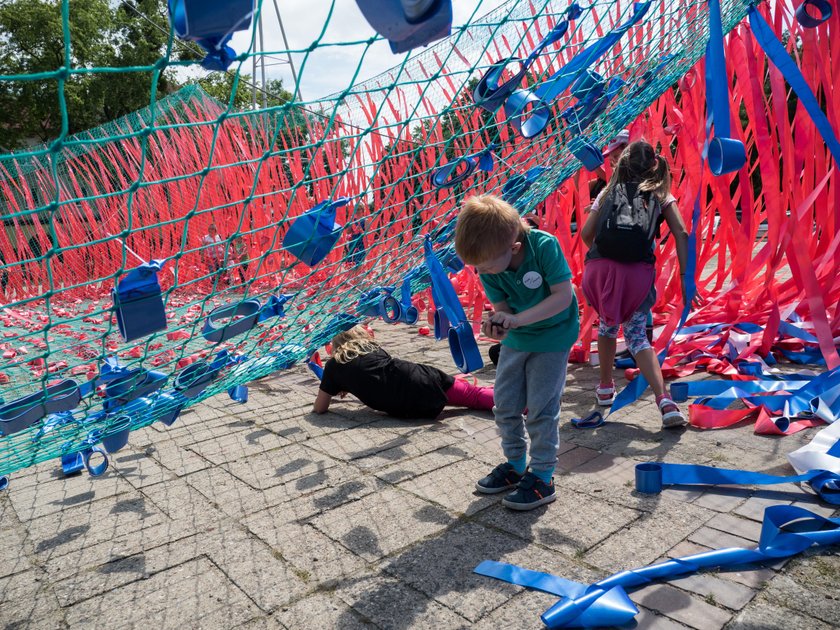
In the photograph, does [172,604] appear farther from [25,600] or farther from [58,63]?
[58,63]

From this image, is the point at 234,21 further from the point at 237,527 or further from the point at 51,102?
the point at 51,102

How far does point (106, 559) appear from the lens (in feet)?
7.72

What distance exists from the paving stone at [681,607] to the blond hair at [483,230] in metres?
1.10

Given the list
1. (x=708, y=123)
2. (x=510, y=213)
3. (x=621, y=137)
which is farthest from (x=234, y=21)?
(x=621, y=137)

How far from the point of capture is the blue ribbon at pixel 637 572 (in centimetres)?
173

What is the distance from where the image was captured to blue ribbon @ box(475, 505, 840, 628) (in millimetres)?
1728

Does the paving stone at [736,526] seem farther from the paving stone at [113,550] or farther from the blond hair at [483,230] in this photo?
the paving stone at [113,550]

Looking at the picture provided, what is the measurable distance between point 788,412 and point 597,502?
117 cm

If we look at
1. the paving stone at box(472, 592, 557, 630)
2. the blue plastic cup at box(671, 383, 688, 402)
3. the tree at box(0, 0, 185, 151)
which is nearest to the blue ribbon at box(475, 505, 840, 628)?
the paving stone at box(472, 592, 557, 630)

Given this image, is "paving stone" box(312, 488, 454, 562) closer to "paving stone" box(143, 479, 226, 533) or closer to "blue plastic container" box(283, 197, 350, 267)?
"paving stone" box(143, 479, 226, 533)

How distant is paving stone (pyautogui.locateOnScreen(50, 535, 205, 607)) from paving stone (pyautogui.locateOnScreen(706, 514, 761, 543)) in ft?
5.63

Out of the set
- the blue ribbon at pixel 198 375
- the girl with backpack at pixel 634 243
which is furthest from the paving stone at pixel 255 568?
the girl with backpack at pixel 634 243


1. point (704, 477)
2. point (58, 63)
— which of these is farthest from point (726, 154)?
point (58, 63)

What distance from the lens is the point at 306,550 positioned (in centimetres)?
227
